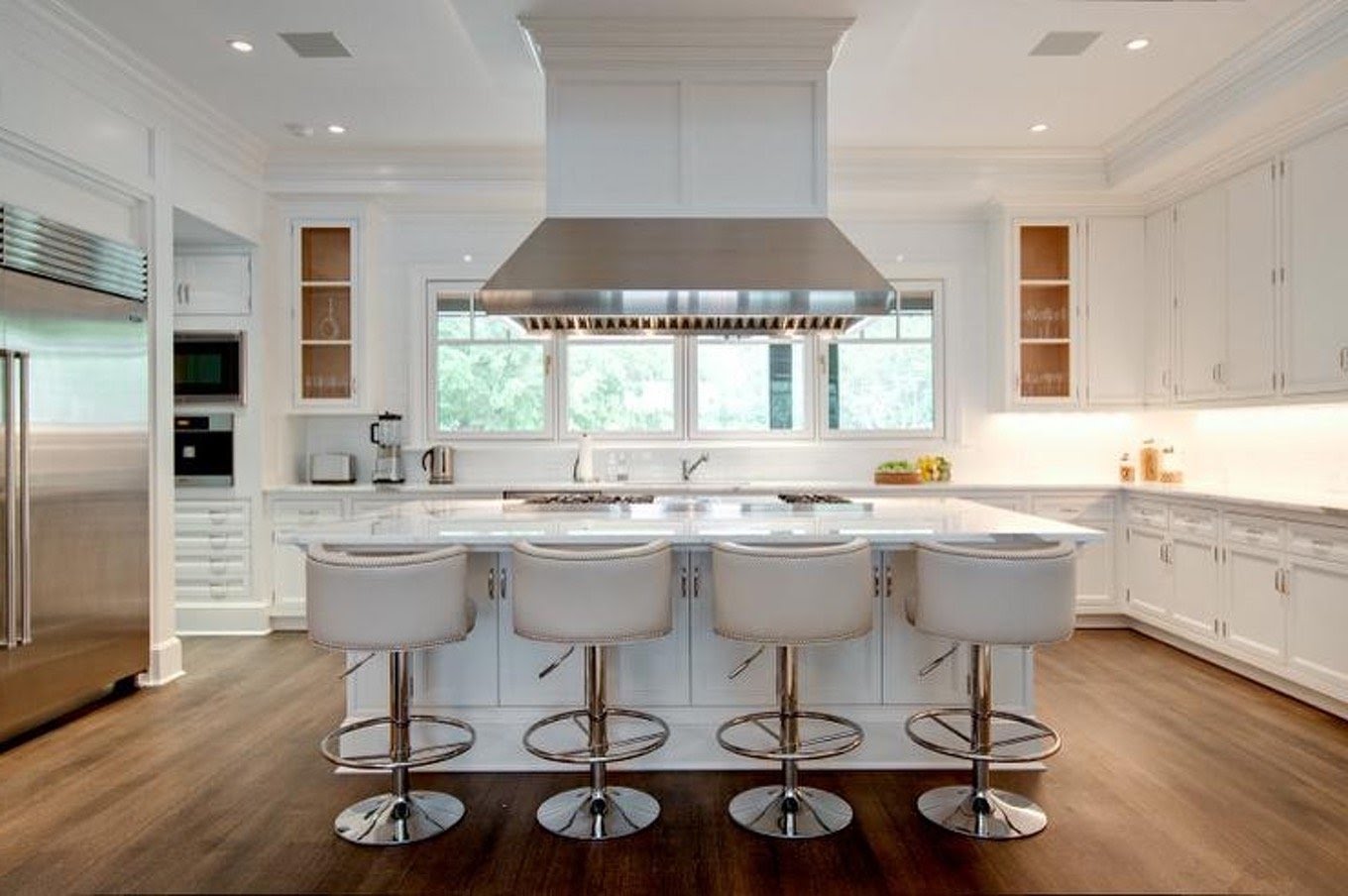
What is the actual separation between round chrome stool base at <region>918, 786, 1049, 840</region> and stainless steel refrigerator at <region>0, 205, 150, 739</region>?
358 centimetres

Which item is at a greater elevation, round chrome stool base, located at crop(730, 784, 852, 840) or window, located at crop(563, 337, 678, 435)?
window, located at crop(563, 337, 678, 435)

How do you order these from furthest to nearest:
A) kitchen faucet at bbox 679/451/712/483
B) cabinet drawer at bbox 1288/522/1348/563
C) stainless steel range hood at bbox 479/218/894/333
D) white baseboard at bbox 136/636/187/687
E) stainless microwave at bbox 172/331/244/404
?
kitchen faucet at bbox 679/451/712/483 < stainless microwave at bbox 172/331/244/404 < white baseboard at bbox 136/636/187/687 < cabinet drawer at bbox 1288/522/1348/563 < stainless steel range hood at bbox 479/218/894/333

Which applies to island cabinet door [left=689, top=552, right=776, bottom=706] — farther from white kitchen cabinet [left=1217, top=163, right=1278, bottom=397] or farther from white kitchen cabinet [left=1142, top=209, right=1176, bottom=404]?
white kitchen cabinet [left=1142, top=209, right=1176, bottom=404]

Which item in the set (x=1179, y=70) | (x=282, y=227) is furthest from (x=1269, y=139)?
(x=282, y=227)

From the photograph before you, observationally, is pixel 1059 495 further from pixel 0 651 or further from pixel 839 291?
pixel 0 651

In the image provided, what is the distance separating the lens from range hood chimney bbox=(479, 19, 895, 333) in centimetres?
358

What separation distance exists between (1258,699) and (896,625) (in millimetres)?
2112

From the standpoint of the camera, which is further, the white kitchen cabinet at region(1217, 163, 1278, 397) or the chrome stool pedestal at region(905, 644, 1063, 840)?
the white kitchen cabinet at region(1217, 163, 1278, 397)

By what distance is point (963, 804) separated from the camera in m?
2.78

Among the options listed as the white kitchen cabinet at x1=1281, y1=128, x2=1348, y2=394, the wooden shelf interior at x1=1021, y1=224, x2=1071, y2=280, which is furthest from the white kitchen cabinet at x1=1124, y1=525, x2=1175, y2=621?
the wooden shelf interior at x1=1021, y1=224, x2=1071, y2=280

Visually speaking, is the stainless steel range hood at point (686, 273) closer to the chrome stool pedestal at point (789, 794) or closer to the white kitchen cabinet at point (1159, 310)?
the chrome stool pedestal at point (789, 794)

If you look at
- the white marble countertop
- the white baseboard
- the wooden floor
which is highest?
the white marble countertop

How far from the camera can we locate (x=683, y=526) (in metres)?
3.02

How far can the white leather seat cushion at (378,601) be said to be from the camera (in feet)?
8.43
